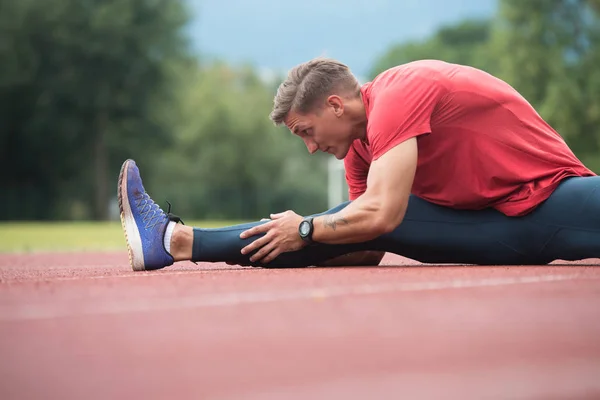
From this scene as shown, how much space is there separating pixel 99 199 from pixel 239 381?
37462 millimetres

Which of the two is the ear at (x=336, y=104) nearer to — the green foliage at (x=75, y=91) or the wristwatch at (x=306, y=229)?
the wristwatch at (x=306, y=229)

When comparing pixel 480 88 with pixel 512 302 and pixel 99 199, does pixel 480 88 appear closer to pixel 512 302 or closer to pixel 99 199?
pixel 512 302

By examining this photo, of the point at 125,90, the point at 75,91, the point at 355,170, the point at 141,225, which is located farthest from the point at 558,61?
the point at 141,225

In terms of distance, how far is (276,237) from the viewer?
4500 mm

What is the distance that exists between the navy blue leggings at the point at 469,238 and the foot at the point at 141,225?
0.19 m

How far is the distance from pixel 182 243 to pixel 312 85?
1.03 m

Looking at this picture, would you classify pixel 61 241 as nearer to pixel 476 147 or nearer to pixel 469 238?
pixel 469 238

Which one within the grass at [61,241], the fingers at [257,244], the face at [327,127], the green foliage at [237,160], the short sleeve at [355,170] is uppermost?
the face at [327,127]

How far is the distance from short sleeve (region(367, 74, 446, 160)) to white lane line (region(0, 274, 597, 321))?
85cm

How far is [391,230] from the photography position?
4.26 m

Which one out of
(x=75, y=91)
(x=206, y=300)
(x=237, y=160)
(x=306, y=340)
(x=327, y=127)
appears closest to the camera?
(x=306, y=340)

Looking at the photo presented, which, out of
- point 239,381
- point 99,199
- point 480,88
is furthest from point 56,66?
point 239,381

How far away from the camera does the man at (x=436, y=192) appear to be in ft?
14.4

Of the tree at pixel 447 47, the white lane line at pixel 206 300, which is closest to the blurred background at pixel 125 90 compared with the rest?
the tree at pixel 447 47
